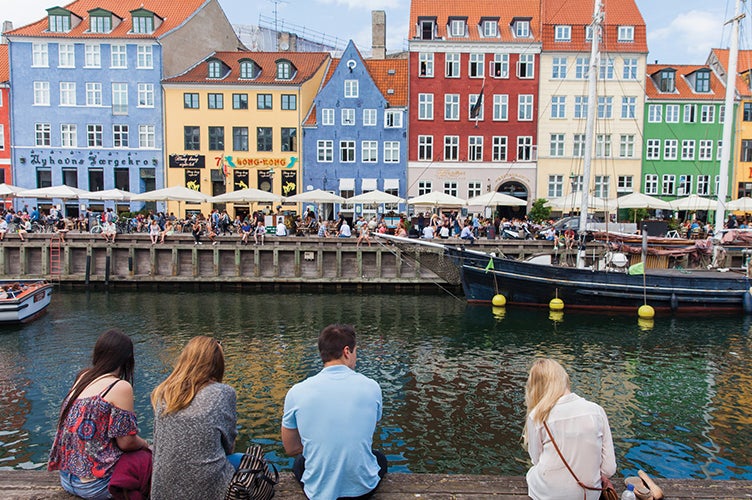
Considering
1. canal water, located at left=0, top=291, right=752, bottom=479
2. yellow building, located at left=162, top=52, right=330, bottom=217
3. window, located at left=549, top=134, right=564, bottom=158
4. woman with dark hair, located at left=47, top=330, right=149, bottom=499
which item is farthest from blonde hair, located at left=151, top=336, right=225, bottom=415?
window, located at left=549, top=134, right=564, bottom=158

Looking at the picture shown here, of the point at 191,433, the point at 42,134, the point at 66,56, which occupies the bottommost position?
the point at 191,433

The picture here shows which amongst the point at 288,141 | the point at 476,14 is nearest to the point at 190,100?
the point at 288,141

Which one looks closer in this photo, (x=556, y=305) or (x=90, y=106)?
(x=556, y=305)

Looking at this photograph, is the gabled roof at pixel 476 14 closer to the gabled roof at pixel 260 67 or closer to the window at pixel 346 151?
the gabled roof at pixel 260 67

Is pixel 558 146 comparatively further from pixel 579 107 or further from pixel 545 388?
pixel 545 388

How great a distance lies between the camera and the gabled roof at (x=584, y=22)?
4575 cm

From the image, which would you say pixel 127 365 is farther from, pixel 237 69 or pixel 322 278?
pixel 237 69

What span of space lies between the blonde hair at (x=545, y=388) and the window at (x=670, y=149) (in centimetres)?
4656

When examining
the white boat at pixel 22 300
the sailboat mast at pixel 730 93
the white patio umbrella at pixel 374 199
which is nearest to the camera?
the white boat at pixel 22 300

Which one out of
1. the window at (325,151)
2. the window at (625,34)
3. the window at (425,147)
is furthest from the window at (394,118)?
the window at (625,34)

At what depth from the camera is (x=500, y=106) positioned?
46156 mm

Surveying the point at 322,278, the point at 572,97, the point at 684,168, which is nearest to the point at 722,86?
the point at 684,168

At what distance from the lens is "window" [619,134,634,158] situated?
152 ft

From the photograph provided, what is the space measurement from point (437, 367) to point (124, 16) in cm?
4424
